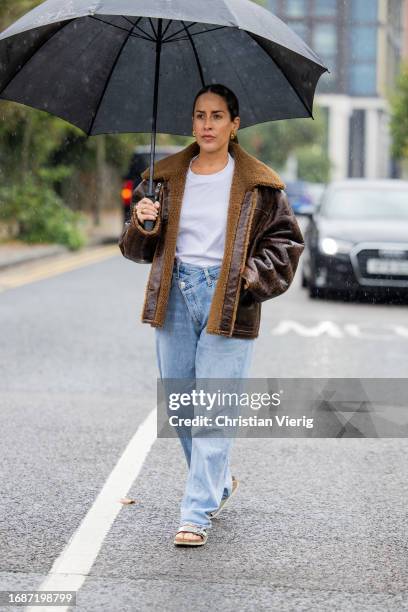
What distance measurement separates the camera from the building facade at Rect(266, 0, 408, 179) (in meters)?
80.8

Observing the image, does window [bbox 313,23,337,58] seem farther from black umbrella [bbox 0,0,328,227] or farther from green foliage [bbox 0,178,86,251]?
black umbrella [bbox 0,0,328,227]

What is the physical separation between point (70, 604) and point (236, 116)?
196cm

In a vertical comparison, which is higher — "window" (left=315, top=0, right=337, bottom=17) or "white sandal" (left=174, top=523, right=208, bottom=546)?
"window" (left=315, top=0, right=337, bottom=17)

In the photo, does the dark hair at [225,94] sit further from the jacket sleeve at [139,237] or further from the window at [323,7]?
the window at [323,7]

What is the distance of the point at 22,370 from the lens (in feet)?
29.9

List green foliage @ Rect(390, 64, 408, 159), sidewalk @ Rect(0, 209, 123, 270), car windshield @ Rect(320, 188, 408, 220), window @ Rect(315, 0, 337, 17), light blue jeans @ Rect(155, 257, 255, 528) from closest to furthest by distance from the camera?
1. light blue jeans @ Rect(155, 257, 255, 528)
2. car windshield @ Rect(320, 188, 408, 220)
3. sidewalk @ Rect(0, 209, 123, 270)
4. green foliage @ Rect(390, 64, 408, 159)
5. window @ Rect(315, 0, 337, 17)

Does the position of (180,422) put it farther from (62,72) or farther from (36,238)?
(36,238)

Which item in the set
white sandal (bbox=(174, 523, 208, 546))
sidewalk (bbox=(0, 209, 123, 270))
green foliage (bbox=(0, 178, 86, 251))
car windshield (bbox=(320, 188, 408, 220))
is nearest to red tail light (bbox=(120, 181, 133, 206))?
sidewalk (bbox=(0, 209, 123, 270))

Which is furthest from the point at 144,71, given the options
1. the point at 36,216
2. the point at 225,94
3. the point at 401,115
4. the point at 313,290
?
the point at 401,115

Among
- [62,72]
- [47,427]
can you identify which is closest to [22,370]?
[47,427]

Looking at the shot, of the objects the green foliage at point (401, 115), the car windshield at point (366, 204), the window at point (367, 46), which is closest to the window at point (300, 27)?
the window at point (367, 46)

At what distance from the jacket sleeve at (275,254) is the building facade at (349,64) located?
7571 cm

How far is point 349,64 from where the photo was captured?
81750 mm

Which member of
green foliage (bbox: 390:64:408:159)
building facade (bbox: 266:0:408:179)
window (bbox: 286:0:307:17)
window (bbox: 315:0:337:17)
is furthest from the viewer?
window (bbox: 286:0:307:17)
